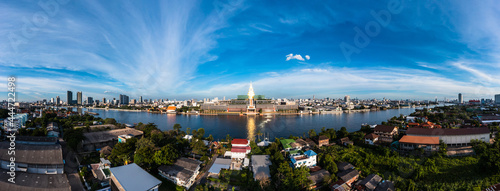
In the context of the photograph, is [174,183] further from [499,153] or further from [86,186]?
[499,153]

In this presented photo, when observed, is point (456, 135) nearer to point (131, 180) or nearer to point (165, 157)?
point (165, 157)

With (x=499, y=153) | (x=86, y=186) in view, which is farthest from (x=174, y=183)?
(x=499, y=153)

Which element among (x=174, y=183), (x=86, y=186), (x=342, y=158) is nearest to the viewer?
(x=86, y=186)

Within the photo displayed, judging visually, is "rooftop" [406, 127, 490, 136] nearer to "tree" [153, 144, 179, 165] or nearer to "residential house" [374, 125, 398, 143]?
"residential house" [374, 125, 398, 143]

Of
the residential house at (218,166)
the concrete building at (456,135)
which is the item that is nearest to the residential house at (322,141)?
the concrete building at (456,135)

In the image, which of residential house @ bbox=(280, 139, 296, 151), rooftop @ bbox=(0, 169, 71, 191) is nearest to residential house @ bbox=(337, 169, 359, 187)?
residential house @ bbox=(280, 139, 296, 151)

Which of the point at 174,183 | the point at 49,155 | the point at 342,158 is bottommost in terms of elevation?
the point at 174,183

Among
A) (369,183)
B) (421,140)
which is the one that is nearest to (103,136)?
(369,183)
